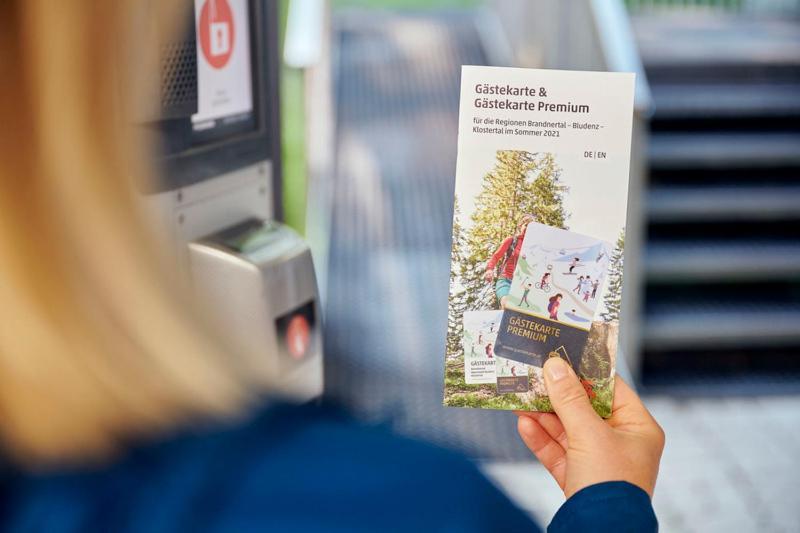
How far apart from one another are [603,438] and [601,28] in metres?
3.46

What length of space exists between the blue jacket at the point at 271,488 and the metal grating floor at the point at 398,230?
169cm

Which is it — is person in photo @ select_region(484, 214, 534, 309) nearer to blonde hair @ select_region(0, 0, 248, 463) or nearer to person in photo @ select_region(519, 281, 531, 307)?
person in photo @ select_region(519, 281, 531, 307)

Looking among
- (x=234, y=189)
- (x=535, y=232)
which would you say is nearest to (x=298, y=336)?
(x=234, y=189)

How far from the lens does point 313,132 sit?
526cm

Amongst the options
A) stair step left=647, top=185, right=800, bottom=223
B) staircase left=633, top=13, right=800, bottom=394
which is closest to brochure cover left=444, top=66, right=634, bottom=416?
staircase left=633, top=13, right=800, bottom=394

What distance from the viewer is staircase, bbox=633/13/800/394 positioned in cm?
409

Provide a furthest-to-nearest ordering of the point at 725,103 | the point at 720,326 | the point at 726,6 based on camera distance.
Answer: the point at 726,6
the point at 725,103
the point at 720,326

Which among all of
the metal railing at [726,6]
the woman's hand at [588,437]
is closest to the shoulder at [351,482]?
the woman's hand at [588,437]

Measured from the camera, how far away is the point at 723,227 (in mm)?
4508

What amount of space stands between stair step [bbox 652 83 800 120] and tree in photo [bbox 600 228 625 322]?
3.84m

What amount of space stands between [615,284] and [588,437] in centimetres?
16

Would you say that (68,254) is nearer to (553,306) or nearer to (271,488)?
(271,488)

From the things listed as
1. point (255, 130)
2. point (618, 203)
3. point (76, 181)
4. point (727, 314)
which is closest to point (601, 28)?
point (727, 314)

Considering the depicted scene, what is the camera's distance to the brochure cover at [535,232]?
35.3 inches
